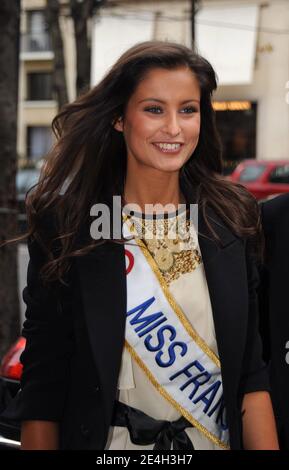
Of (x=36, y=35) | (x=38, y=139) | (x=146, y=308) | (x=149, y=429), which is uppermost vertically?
(x=36, y=35)

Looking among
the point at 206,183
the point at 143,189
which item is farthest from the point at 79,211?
the point at 206,183

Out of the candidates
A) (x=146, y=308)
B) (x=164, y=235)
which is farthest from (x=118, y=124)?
(x=146, y=308)

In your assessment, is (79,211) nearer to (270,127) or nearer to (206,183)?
(206,183)

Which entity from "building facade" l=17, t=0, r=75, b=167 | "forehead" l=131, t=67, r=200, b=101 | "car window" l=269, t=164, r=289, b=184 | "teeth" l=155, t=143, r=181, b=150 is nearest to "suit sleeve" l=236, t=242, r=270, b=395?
"teeth" l=155, t=143, r=181, b=150

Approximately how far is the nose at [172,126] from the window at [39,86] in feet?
91.2

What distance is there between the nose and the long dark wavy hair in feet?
0.45

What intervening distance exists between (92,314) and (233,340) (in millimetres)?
355

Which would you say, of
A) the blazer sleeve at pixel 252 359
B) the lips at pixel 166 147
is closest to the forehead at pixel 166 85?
the lips at pixel 166 147

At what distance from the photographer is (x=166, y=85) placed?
1743 mm

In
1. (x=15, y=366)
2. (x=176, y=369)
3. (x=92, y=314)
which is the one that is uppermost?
(x=92, y=314)

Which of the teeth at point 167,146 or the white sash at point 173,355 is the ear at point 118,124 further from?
the white sash at point 173,355

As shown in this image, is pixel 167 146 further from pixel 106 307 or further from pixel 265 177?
pixel 265 177

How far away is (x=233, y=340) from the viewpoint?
5.52 ft

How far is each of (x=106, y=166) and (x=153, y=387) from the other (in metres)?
0.64
